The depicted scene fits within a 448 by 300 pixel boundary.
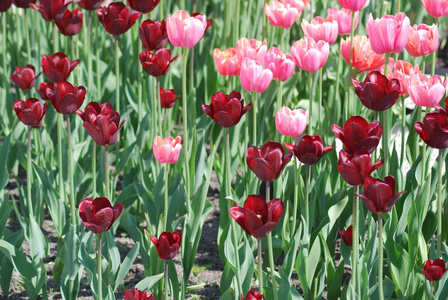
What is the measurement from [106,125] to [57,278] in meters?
0.70

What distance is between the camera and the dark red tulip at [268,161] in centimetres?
133

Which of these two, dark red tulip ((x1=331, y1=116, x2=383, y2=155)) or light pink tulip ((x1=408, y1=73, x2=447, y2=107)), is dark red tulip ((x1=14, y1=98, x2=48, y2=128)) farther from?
light pink tulip ((x1=408, y1=73, x2=447, y2=107))

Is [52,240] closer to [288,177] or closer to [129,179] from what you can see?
[129,179]

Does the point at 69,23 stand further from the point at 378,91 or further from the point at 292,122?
the point at 378,91

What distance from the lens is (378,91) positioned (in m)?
1.51

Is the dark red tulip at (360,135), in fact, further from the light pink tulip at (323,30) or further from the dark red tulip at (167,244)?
the light pink tulip at (323,30)

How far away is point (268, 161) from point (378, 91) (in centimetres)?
36

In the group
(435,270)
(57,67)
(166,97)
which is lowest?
(435,270)

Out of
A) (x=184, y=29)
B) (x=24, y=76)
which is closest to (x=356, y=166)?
(x=184, y=29)

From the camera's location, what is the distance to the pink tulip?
1.66 m

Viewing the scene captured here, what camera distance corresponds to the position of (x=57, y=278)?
2031 millimetres

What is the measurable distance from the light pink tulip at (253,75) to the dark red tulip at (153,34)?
0.40 meters

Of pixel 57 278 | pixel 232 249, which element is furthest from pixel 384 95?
pixel 57 278

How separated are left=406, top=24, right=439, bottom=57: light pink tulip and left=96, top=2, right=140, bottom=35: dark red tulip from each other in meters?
0.89
